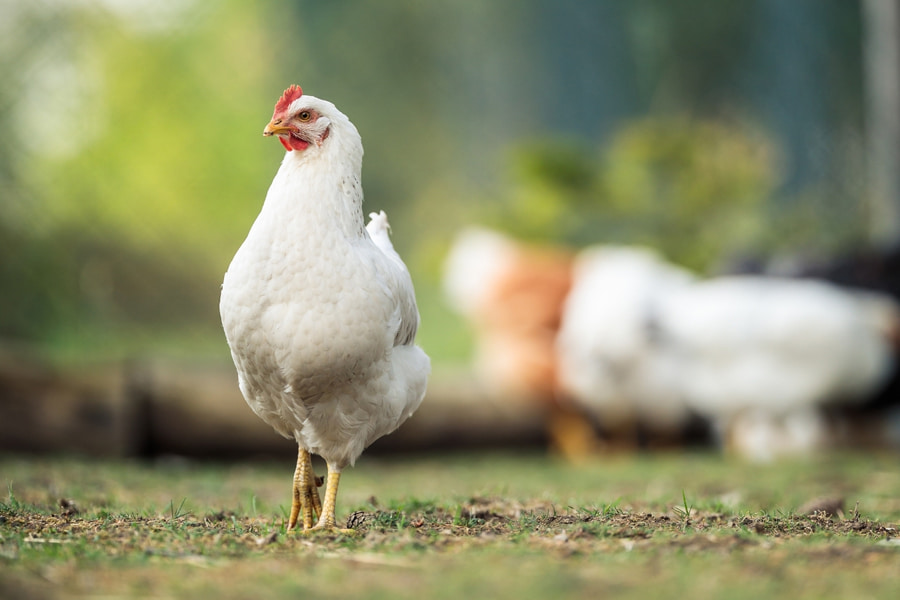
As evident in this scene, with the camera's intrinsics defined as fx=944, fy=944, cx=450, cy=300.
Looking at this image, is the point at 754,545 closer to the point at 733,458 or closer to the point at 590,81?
the point at 733,458

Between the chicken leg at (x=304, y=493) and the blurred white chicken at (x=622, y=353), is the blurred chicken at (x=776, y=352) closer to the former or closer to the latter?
the blurred white chicken at (x=622, y=353)

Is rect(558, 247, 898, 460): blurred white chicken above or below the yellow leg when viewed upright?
above

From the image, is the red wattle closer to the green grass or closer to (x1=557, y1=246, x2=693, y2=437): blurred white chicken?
the green grass

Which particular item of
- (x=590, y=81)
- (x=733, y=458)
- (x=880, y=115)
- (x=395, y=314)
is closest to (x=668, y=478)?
(x=733, y=458)

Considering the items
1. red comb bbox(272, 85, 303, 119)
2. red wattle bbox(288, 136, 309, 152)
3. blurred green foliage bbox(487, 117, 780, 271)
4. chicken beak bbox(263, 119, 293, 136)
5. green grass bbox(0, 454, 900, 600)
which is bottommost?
green grass bbox(0, 454, 900, 600)

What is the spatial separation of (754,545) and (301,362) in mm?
1262

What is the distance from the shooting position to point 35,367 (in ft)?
19.1

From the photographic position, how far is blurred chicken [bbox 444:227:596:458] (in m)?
7.20

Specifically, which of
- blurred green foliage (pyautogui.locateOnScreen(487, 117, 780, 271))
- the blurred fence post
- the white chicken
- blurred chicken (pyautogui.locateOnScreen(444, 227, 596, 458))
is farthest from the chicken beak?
blurred green foliage (pyautogui.locateOnScreen(487, 117, 780, 271))

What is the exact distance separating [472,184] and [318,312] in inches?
472

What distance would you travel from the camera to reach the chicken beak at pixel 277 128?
9.05ft

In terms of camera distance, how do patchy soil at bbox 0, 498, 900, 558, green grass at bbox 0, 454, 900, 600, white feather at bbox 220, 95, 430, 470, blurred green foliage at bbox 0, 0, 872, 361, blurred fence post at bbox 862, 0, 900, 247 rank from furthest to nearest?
blurred green foliage at bbox 0, 0, 872, 361 < blurred fence post at bbox 862, 0, 900, 247 < white feather at bbox 220, 95, 430, 470 < patchy soil at bbox 0, 498, 900, 558 < green grass at bbox 0, 454, 900, 600

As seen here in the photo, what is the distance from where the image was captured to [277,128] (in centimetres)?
277

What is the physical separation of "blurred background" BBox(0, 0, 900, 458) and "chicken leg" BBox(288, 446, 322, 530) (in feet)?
11.2
